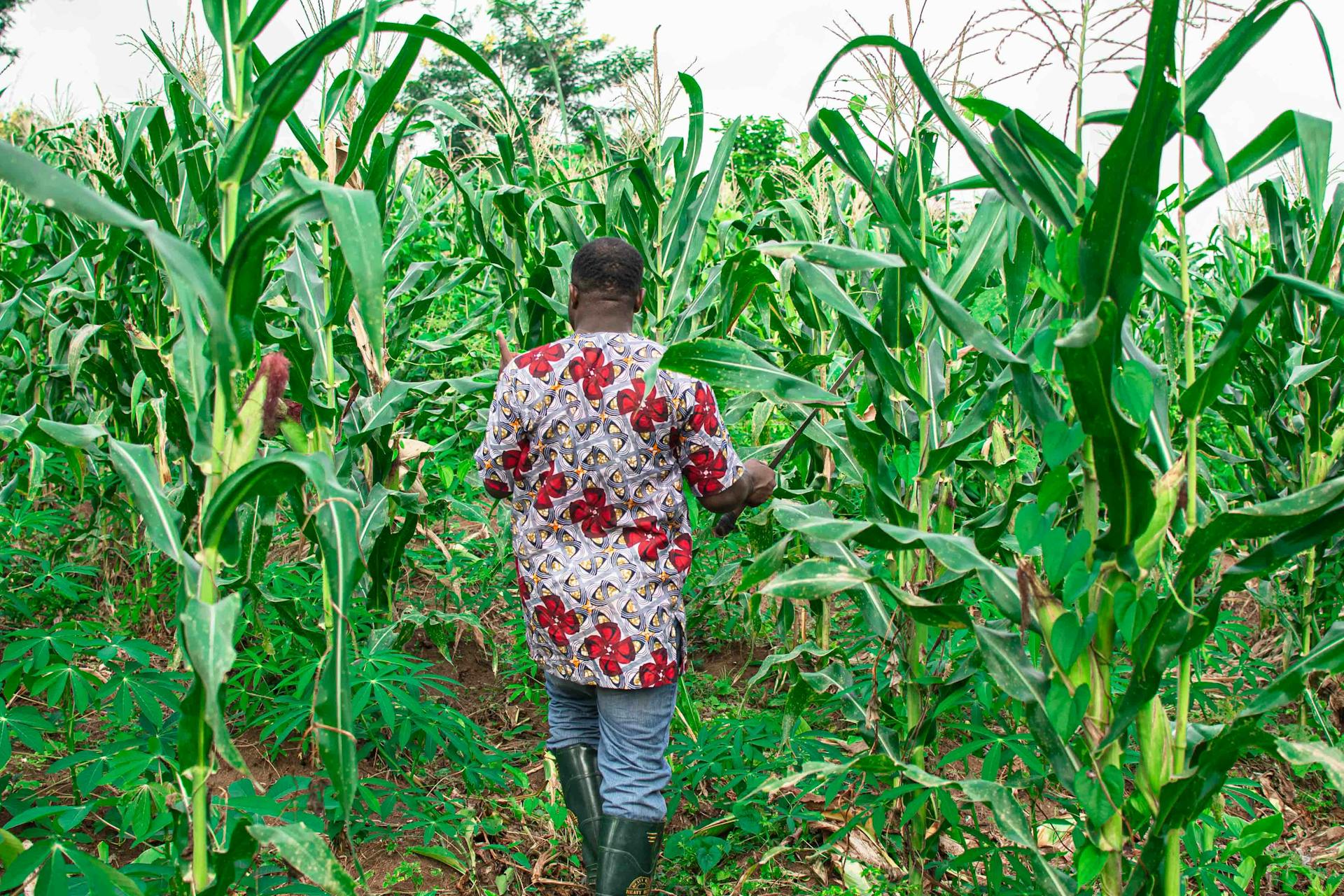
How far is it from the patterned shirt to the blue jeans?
7 cm

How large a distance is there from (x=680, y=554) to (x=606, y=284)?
75 centimetres

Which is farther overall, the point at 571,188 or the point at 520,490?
the point at 571,188

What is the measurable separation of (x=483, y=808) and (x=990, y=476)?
1.99m

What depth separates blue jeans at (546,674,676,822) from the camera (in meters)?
2.55

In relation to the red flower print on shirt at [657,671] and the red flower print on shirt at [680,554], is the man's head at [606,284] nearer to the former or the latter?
the red flower print on shirt at [680,554]

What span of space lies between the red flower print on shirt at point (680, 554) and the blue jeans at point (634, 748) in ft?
1.06

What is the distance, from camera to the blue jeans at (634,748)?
2553 millimetres

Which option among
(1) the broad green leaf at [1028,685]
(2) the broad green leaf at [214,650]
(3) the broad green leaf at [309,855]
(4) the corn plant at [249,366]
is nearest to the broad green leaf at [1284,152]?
(1) the broad green leaf at [1028,685]

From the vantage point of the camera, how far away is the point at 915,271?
6.10ft

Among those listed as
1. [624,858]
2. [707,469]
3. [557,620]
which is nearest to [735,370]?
[707,469]

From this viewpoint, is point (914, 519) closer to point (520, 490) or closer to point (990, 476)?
point (990, 476)

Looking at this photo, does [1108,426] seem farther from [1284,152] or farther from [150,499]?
[150,499]

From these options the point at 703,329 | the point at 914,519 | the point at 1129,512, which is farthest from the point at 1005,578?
the point at 703,329

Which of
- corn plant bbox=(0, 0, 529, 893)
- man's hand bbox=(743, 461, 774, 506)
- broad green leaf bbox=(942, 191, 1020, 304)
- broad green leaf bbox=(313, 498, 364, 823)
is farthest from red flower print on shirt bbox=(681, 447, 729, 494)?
broad green leaf bbox=(313, 498, 364, 823)
